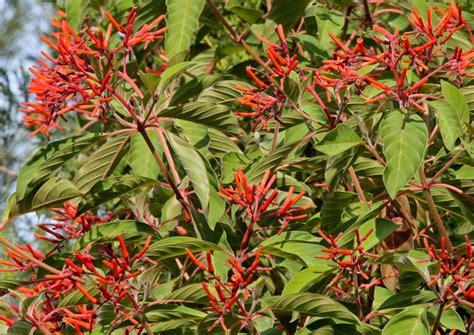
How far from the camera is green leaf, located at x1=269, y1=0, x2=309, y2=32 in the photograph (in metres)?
2.08

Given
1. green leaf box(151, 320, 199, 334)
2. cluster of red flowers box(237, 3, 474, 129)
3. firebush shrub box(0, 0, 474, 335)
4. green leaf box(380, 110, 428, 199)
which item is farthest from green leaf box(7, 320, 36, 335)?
green leaf box(380, 110, 428, 199)

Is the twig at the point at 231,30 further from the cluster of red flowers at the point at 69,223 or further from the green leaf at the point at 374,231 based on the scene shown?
the green leaf at the point at 374,231

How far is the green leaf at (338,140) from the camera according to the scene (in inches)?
59.9

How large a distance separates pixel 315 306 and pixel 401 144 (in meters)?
0.30

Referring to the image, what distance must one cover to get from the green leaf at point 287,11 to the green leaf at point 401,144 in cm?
65

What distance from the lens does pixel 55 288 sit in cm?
156

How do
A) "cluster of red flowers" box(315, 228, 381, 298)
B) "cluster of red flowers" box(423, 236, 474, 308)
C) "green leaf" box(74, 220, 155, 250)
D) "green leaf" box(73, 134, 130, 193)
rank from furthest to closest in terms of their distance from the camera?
"green leaf" box(73, 134, 130, 193) < "green leaf" box(74, 220, 155, 250) < "cluster of red flowers" box(315, 228, 381, 298) < "cluster of red flowers" box(423, 236, 474, 308)

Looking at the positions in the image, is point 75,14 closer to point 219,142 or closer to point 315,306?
point 219,142

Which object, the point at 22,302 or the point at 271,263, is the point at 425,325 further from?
the point at 22,302

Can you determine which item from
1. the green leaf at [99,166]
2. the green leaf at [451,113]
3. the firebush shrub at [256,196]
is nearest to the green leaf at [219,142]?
the firebush shrub at [256,196]

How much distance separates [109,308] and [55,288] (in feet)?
0.47

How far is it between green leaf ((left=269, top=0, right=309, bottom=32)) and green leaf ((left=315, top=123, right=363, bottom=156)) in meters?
0.62

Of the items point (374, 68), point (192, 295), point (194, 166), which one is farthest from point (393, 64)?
point (192, 295)

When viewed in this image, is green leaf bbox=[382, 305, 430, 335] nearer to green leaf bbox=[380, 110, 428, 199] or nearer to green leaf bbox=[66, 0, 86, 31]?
green leaf bbox=[380, 110, 428, 199]
